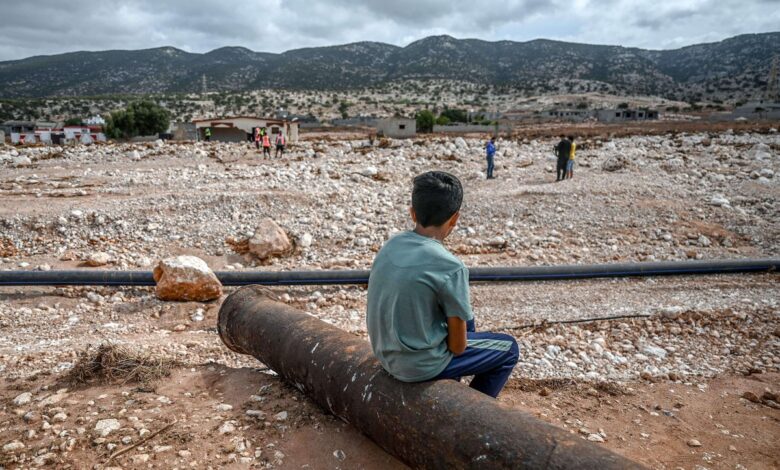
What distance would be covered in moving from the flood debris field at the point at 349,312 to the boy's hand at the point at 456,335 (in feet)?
3.06

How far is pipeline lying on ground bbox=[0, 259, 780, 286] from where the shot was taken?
570 cm

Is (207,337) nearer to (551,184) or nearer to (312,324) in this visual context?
(312,324)

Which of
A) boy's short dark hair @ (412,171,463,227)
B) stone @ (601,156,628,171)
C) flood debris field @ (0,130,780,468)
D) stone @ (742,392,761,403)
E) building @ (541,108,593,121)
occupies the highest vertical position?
building @ (541,108,593,121)

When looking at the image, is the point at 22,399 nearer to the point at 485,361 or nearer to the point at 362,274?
the point at 485,361

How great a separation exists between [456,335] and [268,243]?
5637 mm

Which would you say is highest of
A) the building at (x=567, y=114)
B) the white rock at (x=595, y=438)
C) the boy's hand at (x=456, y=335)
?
the building at (x=567, y=114)

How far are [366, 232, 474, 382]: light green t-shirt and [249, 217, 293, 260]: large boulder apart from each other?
5.29m

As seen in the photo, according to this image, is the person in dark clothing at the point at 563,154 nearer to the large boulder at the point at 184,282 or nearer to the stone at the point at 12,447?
the large boulder at the point at 184,282

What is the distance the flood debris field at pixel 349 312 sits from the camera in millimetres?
3031

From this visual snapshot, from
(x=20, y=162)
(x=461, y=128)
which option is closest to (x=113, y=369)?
(x=20, y=162)

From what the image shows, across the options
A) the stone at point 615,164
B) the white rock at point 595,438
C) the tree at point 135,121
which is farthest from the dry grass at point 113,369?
the tree at point 135,121

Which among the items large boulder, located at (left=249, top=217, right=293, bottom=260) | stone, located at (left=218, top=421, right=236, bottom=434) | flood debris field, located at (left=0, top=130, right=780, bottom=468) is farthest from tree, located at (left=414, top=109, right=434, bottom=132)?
stone, located at (left=218, top=421, right=236, bottom=434)

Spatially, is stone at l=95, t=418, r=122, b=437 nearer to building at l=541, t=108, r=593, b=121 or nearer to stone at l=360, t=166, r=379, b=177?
stone at l=360, t=166, r=379, b=177

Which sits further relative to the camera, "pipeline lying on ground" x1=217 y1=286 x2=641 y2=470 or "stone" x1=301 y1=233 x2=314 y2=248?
"stone" x1=301 y1=233 x2=314 y2=248
